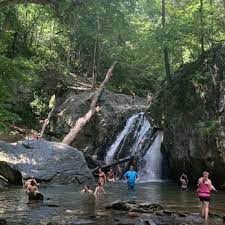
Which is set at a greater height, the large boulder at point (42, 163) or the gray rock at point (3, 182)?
the large boulder at point (42, 163)

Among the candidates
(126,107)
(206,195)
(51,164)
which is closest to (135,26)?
(126,107)

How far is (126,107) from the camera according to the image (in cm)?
3456

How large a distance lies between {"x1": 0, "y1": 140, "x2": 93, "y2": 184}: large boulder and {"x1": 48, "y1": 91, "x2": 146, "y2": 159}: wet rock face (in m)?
7.72

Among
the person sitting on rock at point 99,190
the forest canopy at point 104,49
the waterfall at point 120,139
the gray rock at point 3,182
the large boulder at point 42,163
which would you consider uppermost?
the forest canopy at point 104,49

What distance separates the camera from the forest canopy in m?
26.5

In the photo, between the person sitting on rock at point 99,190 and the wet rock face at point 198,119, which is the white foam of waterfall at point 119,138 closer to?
the wet rock face at point 198,119

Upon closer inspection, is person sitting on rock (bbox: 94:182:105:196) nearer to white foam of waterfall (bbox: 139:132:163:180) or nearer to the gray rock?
the gray rock

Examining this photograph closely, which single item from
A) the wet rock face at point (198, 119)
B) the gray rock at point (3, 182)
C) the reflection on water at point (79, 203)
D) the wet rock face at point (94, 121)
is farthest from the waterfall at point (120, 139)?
the gray rock at point (3, 182)

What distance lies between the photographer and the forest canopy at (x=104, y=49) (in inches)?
1042

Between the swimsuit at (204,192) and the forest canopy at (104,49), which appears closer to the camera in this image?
the swimsuit at (204,192)

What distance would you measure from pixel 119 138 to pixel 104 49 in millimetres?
13598

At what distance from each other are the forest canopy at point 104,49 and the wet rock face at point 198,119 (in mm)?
2759

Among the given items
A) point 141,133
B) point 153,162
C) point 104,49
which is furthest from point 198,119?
point 104,49

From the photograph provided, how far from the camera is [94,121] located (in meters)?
33.9
